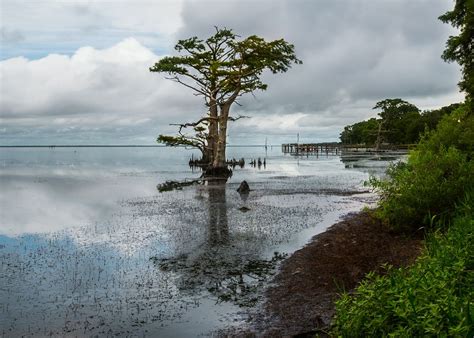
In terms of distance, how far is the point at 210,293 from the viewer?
923 cm

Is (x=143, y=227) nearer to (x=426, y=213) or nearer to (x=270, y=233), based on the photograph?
(x=270, y=233)

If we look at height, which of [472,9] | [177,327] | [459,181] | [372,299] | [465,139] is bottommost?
[177,327]

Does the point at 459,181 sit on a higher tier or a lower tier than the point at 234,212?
higher

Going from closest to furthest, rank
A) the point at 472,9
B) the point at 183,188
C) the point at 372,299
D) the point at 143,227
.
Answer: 1. the point at 372,299
2. the point at 143,227
3. the point at 472,9
4. the point at 183,188

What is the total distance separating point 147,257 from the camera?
40.2 ft

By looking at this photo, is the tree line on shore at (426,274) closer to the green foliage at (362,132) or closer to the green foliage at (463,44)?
the green foliage at (463,44)

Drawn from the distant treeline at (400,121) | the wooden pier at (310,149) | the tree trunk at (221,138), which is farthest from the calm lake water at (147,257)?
the wooden pier at (310,149)

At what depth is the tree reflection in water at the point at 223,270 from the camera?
9.33 m

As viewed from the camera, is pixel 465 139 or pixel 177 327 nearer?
pixel 177 327

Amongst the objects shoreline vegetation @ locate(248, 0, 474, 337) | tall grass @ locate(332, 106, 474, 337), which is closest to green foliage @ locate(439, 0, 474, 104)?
shoreline vegetation @ locate(248, 0, 474, 337)

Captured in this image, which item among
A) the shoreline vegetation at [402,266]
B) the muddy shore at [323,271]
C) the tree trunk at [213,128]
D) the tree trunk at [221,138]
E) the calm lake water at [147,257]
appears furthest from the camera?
the tree trunk at [213,128]

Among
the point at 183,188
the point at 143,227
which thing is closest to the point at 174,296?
the point at 143,227

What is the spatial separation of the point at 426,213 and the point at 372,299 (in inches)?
295

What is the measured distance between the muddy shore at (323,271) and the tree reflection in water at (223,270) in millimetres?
425
